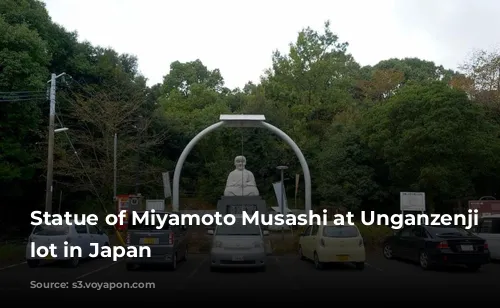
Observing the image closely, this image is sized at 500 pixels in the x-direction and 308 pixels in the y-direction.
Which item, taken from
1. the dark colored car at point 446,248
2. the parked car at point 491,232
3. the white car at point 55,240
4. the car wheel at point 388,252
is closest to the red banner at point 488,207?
the parked car at point 491,232

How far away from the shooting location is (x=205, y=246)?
85.9 ft

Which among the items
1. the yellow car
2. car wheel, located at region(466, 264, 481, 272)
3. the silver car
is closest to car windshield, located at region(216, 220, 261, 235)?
the silver car

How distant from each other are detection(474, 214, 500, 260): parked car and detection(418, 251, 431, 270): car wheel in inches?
168

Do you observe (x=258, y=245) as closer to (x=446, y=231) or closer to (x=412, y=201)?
(x=446, y=231)

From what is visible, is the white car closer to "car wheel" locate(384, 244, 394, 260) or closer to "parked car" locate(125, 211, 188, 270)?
"parked car" locate(125, 211, 188, 270)

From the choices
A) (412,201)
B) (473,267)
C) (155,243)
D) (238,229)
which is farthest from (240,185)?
(473,267)

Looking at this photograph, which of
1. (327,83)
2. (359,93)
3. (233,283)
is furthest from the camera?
(359,93)

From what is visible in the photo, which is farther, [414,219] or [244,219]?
[414,219]

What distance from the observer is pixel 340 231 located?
17.9 metres

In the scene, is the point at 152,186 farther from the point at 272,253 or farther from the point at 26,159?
the point at 272,253

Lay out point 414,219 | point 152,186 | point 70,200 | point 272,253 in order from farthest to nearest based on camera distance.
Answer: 1. point 152,186
2. point 70,200
3. point 414,219
4. point 272,253

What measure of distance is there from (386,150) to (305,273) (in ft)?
60.1

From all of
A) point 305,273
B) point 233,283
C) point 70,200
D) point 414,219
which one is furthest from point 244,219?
point 70,200

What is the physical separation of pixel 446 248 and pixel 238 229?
6620 mm
